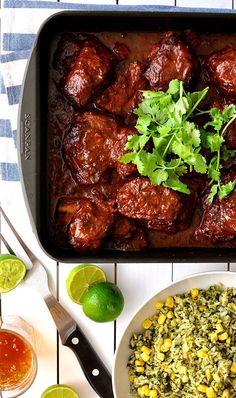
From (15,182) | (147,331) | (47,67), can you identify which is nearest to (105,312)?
(147,331)

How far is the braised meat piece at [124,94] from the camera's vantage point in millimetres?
3039

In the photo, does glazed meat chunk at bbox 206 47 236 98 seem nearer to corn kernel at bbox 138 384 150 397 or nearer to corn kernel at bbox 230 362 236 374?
corn kernel at bbox 230 362 236 374

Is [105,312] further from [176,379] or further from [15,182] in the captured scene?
[15,182]

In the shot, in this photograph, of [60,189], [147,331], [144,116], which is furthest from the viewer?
Answer: [147,331]

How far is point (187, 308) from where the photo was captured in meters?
3.30

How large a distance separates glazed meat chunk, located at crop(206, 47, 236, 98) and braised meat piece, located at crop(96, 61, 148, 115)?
0.32m

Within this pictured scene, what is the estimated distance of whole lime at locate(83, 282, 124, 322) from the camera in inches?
124

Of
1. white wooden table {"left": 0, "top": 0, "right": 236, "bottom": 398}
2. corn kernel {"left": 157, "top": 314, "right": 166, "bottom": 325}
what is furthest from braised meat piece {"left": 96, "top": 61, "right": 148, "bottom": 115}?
corn kernel {"left": 157, "top": 314, "right": 166, "bottom": 325}

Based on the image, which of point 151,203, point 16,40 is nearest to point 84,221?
point 151,203

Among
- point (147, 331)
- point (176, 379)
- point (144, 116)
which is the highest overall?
point (144, 116)

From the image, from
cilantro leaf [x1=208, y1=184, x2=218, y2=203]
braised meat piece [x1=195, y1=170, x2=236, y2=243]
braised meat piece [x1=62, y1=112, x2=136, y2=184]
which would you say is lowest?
braised meat piece [x1=195, y1=170, x2=236, y2=243]

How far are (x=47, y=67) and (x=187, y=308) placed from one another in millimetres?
1407

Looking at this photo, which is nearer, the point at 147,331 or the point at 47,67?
the point at 47,67

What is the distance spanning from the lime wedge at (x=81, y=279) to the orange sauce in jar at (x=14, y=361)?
362 mm
